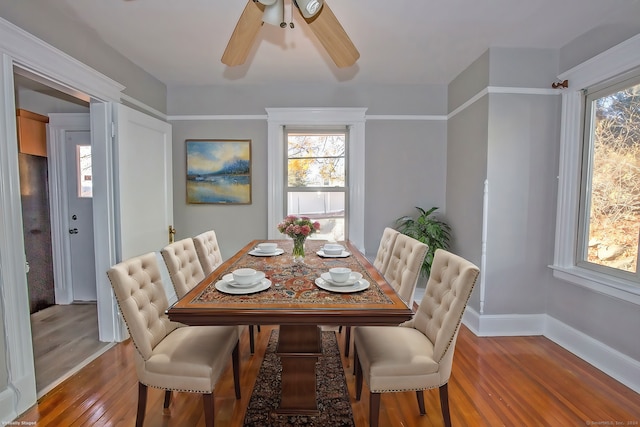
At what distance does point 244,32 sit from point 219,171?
2138mm

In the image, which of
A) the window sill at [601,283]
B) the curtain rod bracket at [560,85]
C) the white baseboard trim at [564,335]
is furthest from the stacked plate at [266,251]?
the curtain rod bracket at [560,85]

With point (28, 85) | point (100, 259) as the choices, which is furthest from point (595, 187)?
point (28, 85)

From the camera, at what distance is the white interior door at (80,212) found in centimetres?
326

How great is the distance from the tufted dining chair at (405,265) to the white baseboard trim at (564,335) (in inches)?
46.9

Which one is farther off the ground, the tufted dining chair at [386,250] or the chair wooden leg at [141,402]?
the tufted dining chair at [386,250]

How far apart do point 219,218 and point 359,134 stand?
193cm

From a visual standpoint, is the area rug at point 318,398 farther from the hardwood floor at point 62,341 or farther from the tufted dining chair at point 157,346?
the hardwood floor at point 62,341

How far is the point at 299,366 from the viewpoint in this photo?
5.25ft

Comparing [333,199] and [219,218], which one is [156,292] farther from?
[333,199]

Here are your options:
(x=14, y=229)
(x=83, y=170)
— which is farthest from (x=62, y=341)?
(x=83, y=170)

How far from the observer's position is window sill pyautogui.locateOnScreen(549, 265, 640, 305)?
6.55 ft

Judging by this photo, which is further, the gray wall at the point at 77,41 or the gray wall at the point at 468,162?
the gray wall at the point at 468,162

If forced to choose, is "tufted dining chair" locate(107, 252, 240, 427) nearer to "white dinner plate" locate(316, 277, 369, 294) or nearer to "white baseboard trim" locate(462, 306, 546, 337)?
"white dinner plate" locate(316, 277, 369, 294)

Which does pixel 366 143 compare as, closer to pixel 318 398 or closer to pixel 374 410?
pixel 318 398
